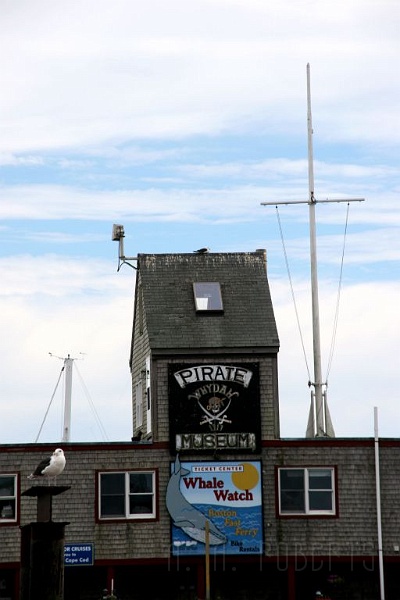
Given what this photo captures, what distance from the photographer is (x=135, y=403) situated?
52.8m

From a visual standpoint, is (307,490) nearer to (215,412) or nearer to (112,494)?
(215,412)

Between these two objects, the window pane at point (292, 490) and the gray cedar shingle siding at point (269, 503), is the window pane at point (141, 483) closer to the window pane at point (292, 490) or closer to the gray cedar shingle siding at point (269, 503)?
the gray cedar shingle siding at point (269, 503)

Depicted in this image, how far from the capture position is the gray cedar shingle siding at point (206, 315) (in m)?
46.9

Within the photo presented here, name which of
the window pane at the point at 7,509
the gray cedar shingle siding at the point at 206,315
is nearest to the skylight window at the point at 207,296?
the gray cedar shingle siding at the point at 206,315

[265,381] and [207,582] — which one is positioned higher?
[265,381]

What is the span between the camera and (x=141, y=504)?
151 ft

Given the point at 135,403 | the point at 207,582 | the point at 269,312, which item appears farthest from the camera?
the point at 135,403

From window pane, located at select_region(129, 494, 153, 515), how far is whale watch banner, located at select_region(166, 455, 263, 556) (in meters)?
0.60

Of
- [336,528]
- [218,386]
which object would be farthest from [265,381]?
[336,528]

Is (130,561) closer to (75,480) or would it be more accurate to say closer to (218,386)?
(75,480)

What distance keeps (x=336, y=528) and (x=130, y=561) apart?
6704 mm

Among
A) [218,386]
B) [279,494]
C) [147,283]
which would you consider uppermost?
[147,283]

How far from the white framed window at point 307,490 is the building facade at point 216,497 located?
0.03 metres

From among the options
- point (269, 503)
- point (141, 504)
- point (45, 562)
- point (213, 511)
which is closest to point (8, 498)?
point (141, 504)
